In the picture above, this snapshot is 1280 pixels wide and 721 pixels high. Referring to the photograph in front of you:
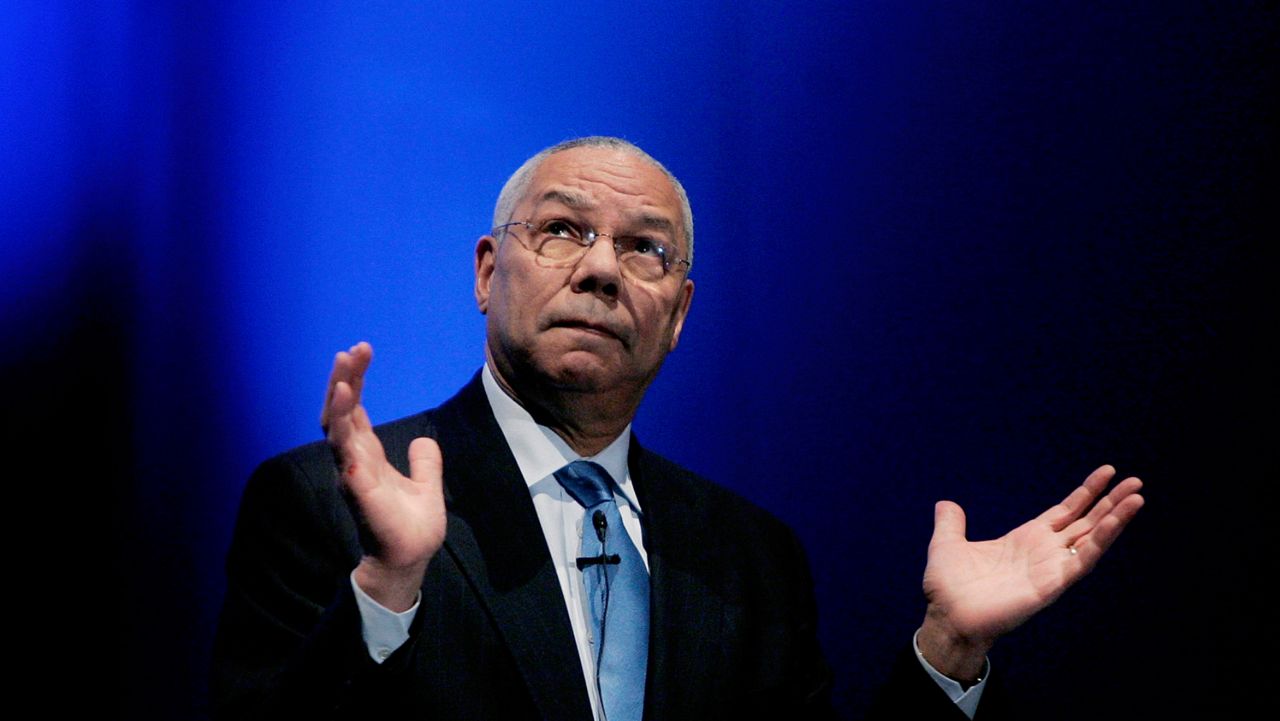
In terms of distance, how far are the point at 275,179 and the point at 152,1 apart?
37 cm

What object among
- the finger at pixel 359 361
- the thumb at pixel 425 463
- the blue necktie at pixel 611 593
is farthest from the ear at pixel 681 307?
the finger at pixel 359 361

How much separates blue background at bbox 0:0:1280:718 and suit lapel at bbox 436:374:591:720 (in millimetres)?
489

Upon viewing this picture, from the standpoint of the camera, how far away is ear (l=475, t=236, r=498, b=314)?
2.06 metres

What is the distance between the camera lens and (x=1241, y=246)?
229 cm

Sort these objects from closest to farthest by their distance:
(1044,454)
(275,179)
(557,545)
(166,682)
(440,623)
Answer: (440,623)
(557,545)
(166,682)
(275,179)
(1044,454)

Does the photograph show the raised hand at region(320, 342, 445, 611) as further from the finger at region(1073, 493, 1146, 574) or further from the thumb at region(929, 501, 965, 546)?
the finger at region(1073, 493, 1146, 574)

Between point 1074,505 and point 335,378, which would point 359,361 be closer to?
point 335,378

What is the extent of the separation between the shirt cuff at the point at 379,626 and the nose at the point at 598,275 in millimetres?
667

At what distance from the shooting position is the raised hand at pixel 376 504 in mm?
1365

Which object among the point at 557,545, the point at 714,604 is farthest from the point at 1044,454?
the point at 557,545

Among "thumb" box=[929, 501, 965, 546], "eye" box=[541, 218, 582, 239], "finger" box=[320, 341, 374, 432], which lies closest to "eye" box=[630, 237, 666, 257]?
"eye" box=[541, 218, 582, 239]

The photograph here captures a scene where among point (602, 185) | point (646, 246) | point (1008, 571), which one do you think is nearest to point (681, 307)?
point (646, 246)

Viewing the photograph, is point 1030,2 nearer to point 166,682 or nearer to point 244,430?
point 244,430

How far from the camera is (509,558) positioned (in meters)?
1.68
